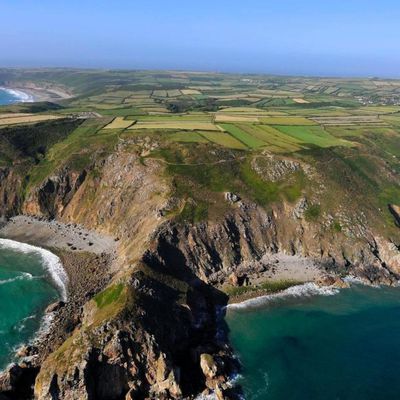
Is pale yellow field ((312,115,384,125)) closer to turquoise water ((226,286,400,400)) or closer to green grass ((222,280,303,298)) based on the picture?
turquoise water ((226,286,400,400))

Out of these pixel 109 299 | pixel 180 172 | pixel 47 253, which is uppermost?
pixel 180 172

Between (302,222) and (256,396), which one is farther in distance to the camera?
(302,222)

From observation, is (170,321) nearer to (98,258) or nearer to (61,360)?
(61,360)

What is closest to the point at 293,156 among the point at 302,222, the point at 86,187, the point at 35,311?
the point at 302,222

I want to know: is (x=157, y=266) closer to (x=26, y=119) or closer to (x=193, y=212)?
(x=193, y=212)

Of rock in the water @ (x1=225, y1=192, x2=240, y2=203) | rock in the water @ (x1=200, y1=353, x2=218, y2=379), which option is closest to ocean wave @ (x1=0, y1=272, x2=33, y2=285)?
rock in the water @ (x1=200, y1=353, x2=218, y2=379)

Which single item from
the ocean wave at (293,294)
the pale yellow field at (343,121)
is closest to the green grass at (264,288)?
the ocean wave at (293,294)
